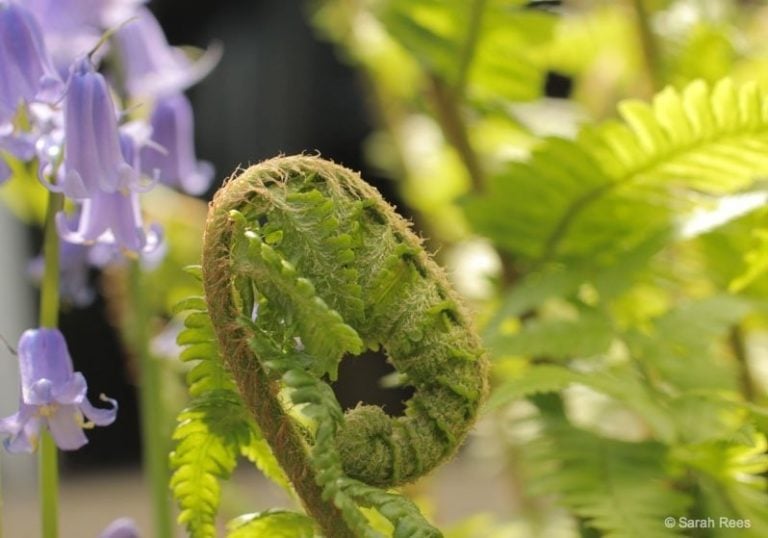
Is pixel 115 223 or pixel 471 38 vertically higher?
pixel 471 38

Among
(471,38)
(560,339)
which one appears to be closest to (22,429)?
(560,339)

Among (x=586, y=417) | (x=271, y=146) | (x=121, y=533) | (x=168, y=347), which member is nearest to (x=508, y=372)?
(x=586, y=417)

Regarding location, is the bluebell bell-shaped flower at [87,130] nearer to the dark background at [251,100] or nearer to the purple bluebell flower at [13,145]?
the purple bluebell flower at [13,145]

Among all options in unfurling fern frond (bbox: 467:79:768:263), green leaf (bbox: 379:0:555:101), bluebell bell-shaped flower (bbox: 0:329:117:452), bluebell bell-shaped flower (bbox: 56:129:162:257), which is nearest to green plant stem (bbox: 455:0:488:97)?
green leaf (bbox: 379:0:555:101)

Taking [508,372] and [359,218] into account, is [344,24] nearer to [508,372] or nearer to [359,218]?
[508,372]

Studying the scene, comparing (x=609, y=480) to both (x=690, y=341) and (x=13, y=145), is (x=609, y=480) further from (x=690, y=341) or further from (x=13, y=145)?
(x=13, y=145)

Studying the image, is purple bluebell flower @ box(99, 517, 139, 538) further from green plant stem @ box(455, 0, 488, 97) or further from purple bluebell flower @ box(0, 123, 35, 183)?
green plant stem @ box(455, 0, 488, 97)
